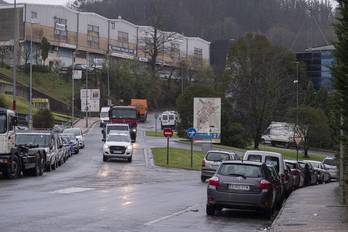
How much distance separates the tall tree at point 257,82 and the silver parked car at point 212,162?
34063 mm

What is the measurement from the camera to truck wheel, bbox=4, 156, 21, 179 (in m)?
24.9

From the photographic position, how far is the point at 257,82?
7212 centimetres

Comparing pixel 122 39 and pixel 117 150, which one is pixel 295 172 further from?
pixel 122 39

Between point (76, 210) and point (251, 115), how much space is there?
51.1 m

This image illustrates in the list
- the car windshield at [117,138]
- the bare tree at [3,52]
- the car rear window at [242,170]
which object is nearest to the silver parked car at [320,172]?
the car windshield at [117,138]

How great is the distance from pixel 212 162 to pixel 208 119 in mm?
16327

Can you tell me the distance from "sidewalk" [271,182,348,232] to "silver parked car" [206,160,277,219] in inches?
23.4

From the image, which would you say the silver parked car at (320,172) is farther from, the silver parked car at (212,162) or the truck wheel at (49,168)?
the truck wheel at (49,168)

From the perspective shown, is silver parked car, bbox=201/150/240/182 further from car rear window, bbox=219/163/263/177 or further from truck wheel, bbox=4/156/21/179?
car rear window, bbox=219/163/263/177

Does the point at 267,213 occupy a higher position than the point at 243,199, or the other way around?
the point at 243,199

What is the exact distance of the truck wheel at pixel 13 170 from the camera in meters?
24.9

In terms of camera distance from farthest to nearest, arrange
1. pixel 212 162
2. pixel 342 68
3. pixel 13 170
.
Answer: pixel 212 162 → pixel 13 170 → pixel 342 68

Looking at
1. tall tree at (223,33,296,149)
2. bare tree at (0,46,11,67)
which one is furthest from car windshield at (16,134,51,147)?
bare tree at (0,46,11,67)

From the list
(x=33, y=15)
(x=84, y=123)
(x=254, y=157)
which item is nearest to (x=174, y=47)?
(x=33, y=15)
